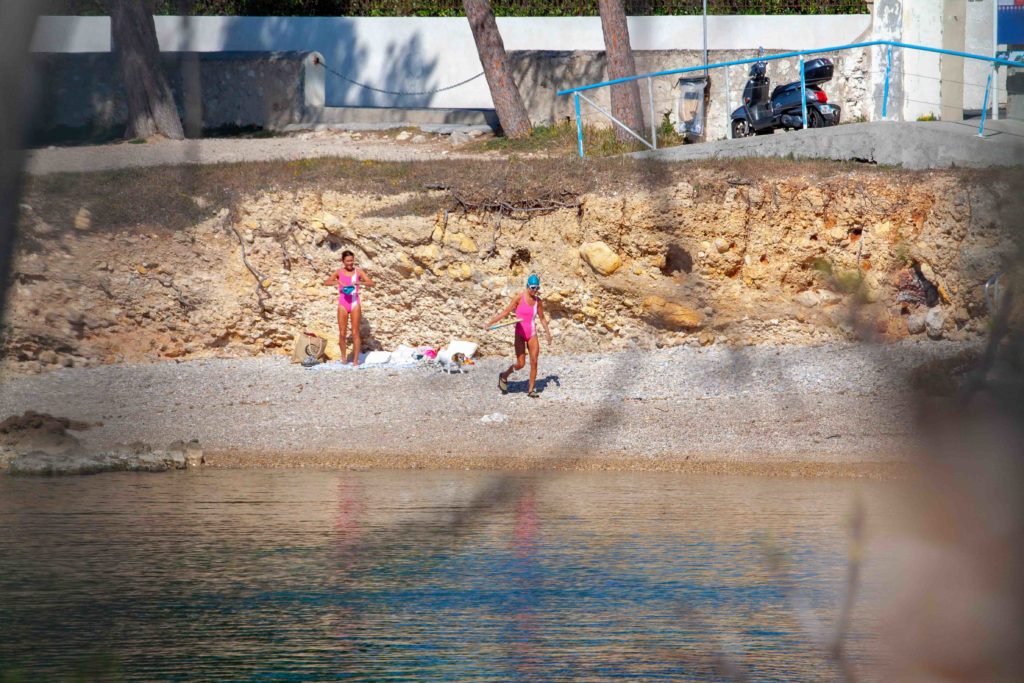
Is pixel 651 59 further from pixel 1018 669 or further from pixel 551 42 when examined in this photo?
pixel 1018 669

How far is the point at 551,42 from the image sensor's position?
2222 centimetres

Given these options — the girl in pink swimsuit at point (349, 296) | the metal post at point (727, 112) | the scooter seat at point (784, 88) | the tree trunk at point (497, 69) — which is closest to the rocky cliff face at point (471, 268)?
the girl in pink swimsuit at point (349, 296)

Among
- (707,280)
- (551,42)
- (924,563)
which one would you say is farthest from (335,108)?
(924,563)

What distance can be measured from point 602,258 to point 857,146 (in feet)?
13.3

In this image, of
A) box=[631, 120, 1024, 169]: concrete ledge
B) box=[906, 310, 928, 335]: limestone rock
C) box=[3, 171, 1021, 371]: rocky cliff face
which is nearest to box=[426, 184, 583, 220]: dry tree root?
box=[3, 171, 1021, 371]: rocky cliff face

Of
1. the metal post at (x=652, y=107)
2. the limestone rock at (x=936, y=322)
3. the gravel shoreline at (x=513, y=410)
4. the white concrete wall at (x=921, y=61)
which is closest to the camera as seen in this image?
the limestone rock at (x=936, y=322)

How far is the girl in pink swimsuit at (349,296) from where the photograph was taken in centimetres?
A: 1479

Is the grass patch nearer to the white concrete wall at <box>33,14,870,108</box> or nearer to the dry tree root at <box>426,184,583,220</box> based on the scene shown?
the dry tree root at <box>426,184,583,220</box>

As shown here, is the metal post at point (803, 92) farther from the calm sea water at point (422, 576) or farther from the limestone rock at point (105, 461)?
the limestone rock at point (105, 461)

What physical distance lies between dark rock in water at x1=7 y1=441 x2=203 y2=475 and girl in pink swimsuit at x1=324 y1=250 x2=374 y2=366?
313cm

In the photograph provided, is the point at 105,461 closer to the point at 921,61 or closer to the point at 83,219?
the point at 83,219

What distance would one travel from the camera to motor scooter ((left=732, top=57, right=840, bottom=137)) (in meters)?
16.9

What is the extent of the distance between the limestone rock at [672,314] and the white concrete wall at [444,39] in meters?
7.88

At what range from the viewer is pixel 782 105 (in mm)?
17188
